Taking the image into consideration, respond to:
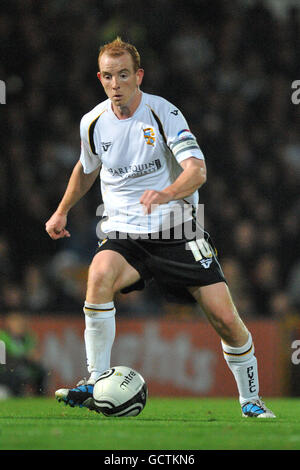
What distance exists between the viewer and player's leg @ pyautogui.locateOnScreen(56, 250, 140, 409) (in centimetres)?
527

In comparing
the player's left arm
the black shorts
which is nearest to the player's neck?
the player's left arm

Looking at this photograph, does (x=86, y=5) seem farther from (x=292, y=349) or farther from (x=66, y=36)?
(x=292, y=349)

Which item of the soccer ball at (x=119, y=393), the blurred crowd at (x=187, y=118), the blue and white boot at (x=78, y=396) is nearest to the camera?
the soccer ball at (x=119, y=393)

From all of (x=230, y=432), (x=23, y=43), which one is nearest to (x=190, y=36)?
(x=23, y=43)

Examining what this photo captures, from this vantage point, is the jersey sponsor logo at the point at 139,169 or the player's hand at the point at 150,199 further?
the jersey sponsor logo at the point at 139,169

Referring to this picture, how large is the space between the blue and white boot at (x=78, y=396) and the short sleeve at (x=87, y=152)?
132 cm

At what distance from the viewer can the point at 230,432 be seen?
439 cm

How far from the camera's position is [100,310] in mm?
5344

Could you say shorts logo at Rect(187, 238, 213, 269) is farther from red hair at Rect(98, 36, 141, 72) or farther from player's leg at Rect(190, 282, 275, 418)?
red hair at Rect(98, 36, 141, 72)

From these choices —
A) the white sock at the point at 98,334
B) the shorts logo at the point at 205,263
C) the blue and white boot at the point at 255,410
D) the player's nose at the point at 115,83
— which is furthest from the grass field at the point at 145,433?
the player's nose at the point at 115,83

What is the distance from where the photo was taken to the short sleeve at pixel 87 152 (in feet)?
18.4

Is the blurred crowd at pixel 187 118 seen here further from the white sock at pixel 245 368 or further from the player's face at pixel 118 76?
the player's face at pixel 118 76

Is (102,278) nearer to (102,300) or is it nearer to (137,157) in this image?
(102,300)

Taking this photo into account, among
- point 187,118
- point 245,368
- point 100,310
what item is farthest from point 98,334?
point 187,118
